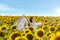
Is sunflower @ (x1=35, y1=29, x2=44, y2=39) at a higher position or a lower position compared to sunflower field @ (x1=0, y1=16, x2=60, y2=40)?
lower

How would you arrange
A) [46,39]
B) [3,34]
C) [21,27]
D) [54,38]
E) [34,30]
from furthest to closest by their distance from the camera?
[21,27], [34,30], [3,34], [46,39], [54,38]

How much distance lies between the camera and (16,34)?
6.36m

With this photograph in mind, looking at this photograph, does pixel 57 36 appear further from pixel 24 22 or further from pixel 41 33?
pixel 24 22

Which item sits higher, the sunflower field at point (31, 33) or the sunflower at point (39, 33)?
the sunflower field at point (31, 33)

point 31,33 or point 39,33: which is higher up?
point 31,33

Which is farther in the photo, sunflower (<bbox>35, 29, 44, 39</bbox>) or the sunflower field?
sunflower (<bbox>35, 29, 44, 39</bbox>)

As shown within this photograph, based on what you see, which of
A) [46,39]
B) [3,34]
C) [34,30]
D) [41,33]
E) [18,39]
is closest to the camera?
[18,39]

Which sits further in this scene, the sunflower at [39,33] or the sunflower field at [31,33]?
the sunflower at [39,33]

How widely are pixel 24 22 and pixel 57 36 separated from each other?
5.50 metres

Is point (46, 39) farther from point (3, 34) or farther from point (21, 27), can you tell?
point (21, 27)

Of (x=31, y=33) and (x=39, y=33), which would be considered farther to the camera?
(x=39, y=33)

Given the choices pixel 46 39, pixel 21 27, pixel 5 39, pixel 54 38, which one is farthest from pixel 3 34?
pixel 21 27

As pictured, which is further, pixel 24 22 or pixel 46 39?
pixel 24 22

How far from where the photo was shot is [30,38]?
642cm
